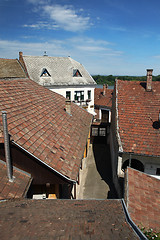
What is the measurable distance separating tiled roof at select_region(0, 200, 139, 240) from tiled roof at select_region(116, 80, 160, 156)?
7.17 meters

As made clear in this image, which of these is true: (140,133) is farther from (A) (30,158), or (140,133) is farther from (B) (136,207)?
(A) (30,158)

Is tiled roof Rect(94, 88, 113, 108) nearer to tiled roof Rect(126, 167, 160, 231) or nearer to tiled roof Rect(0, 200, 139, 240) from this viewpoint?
tiled roof Rect(126, 167, 160, 231)

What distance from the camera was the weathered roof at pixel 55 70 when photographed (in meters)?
27.1

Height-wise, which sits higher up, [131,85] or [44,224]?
[131,85]

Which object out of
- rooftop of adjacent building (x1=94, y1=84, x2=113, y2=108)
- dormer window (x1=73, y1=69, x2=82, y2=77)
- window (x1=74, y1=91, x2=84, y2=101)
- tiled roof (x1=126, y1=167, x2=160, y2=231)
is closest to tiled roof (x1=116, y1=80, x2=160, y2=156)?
tiled roof (x1=126, y1=167, x2=160, y2=231)

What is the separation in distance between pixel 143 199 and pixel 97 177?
6989 mm

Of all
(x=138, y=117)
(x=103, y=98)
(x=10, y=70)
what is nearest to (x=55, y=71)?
(x=103, y=98)

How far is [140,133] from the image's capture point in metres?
12.5

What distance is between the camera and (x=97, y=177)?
14.7 metres

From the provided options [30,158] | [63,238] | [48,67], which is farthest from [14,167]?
[48,67]

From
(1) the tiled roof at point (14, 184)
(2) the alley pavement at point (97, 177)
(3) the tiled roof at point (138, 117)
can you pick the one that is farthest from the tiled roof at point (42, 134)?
(2) the alley pavement at point (97, 177)

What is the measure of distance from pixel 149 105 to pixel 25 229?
12700 millimetres

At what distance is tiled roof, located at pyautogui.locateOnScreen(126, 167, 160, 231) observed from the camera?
6681 mm

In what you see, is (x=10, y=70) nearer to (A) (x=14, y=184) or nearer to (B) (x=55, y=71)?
(A) (x=14, y=184)
